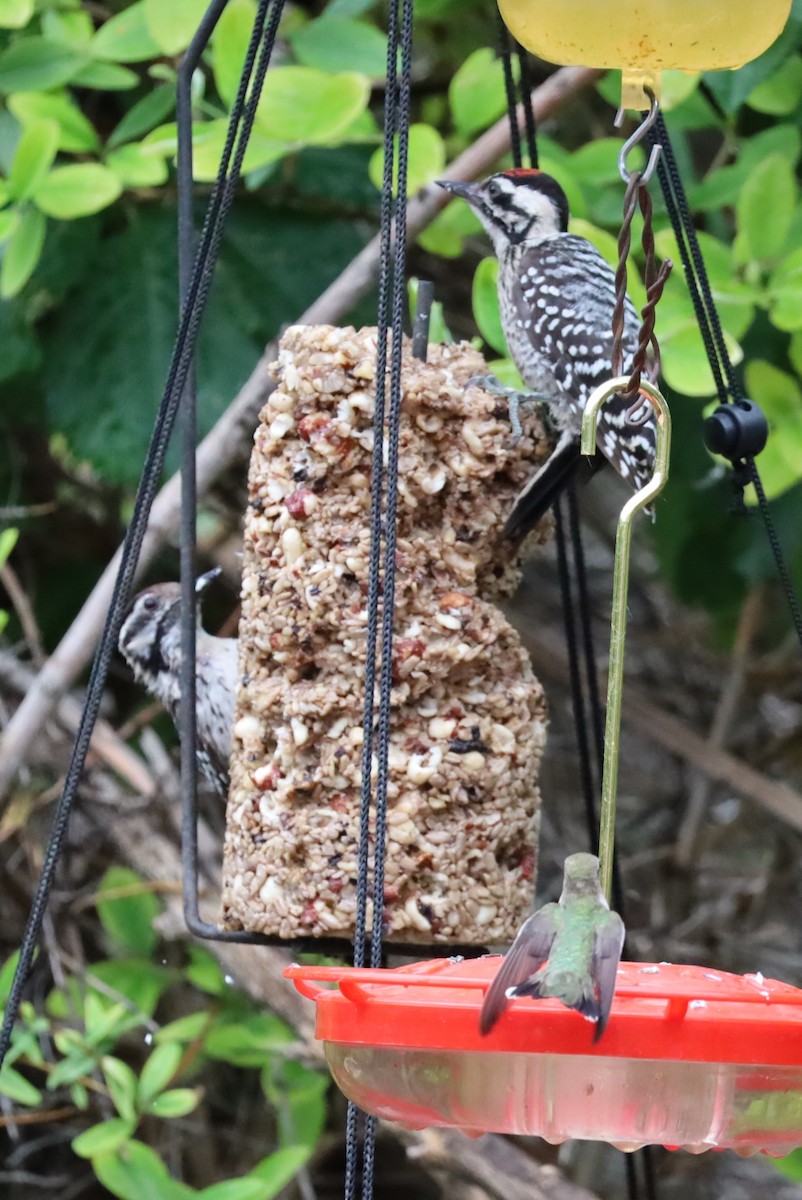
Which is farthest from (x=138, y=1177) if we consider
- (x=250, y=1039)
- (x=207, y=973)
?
(x=207, y=973)

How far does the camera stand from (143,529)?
74.7 inches

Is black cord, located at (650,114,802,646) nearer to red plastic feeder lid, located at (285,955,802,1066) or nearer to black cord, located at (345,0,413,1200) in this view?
black cord, located at (345,0,413,1200)

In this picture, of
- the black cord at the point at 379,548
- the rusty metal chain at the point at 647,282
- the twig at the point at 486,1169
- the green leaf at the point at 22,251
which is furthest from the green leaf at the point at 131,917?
the rusty metal chain at the point at 647,282

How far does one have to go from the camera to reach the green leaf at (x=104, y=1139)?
2.54 metres

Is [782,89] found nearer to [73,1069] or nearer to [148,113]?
[148,113]

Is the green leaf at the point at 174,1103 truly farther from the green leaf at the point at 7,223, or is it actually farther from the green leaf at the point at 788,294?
the green leaf at the point at 788,294

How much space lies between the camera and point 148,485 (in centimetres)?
190

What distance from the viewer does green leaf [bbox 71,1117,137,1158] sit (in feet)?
8.34

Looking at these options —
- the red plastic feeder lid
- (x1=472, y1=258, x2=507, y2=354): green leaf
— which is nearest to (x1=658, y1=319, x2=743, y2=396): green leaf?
(x1=472, y1=258, x2=507, y2=354): green leaf

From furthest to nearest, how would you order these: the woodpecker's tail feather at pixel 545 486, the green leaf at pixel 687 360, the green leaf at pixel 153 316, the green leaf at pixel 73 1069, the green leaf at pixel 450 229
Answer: the green leaf at pixel 153 316 → the green leaf at pixel 450 229 → the green leaf at pixel 73 1069 → the green leaf at pixel 687 360 → the woodpecker's tail feather at pixel 545 486

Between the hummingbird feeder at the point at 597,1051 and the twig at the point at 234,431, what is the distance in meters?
1.41

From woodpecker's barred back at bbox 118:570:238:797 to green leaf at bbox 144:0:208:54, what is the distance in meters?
0.83

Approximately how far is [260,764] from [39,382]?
4.93ft

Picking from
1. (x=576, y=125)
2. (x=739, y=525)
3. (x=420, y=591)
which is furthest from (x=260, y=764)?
(x=576, y=125)
